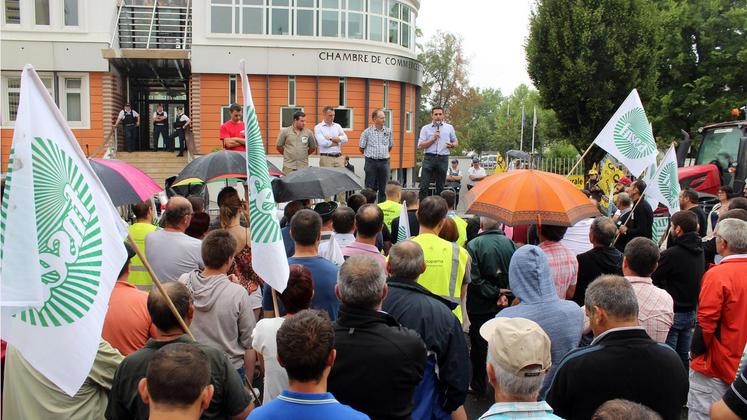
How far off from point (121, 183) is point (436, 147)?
7.13 meters

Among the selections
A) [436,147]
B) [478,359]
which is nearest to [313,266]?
[478,359]

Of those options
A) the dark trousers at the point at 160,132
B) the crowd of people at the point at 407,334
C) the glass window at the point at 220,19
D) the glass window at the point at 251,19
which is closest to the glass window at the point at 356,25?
the glass window at the point at 251,19

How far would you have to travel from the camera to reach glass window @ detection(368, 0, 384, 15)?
28.9m

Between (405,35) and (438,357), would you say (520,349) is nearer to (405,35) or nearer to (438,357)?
(438,357)

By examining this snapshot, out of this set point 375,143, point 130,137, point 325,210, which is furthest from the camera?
point 130,137

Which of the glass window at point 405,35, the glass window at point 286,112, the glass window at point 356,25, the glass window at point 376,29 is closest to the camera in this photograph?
the glass window at point 286,112

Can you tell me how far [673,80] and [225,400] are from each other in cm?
3404

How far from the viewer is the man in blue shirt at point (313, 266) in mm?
4543

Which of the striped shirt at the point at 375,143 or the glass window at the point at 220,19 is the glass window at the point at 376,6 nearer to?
the glass window at the point at 220,19

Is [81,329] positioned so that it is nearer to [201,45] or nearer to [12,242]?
[12,242]

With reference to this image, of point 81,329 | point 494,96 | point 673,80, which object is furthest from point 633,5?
→ point 494,96

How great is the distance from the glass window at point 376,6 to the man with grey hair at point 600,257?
24.9m

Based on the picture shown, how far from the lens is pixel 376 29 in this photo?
95.4ft

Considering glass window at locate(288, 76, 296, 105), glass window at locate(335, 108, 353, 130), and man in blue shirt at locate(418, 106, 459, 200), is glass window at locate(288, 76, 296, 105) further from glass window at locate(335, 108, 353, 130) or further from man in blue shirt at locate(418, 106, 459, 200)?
man in blue shirt at locate(418, 106, 459, 200)
